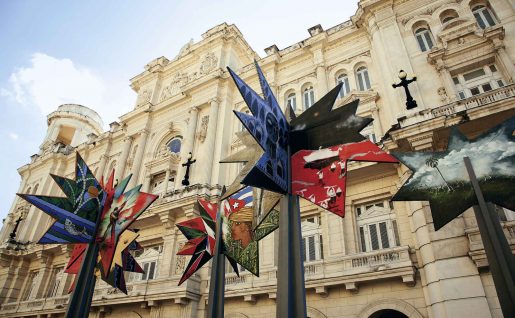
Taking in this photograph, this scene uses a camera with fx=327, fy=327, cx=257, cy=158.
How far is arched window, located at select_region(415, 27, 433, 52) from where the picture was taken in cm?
1650

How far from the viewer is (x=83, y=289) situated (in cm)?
985

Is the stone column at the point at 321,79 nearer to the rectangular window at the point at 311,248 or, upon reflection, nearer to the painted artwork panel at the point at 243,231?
the rectangular window at the point at 311,248

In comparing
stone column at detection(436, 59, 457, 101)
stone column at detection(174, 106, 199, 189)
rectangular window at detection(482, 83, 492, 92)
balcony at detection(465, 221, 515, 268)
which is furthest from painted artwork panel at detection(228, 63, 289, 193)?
stone column at detection(174, 106, 199, 189)

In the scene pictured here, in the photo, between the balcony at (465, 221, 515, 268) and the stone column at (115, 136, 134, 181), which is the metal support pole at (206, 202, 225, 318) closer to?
the balcony at (465, 221, 515, 268)

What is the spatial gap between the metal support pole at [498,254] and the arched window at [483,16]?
43.0ft

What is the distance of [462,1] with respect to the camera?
16.7m

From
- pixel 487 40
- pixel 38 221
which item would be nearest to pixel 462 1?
pixel 487 40

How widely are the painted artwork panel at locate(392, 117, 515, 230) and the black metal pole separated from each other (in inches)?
105

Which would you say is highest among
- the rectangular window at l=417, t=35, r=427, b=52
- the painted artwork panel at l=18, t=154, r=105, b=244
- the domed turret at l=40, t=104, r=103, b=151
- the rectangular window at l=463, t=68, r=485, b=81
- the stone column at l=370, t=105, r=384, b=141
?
the domed turret at l=40, t=104, r=103, b=151

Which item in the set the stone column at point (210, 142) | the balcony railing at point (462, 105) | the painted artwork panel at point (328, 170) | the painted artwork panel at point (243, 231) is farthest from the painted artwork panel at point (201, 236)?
the balcony railing at point (462, 105)

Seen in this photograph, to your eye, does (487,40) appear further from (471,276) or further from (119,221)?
(119,221)

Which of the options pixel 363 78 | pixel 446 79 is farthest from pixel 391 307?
pixel 363 78

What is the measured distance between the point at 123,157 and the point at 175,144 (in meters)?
4.57

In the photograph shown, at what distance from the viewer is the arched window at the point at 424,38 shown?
54.1 ft
